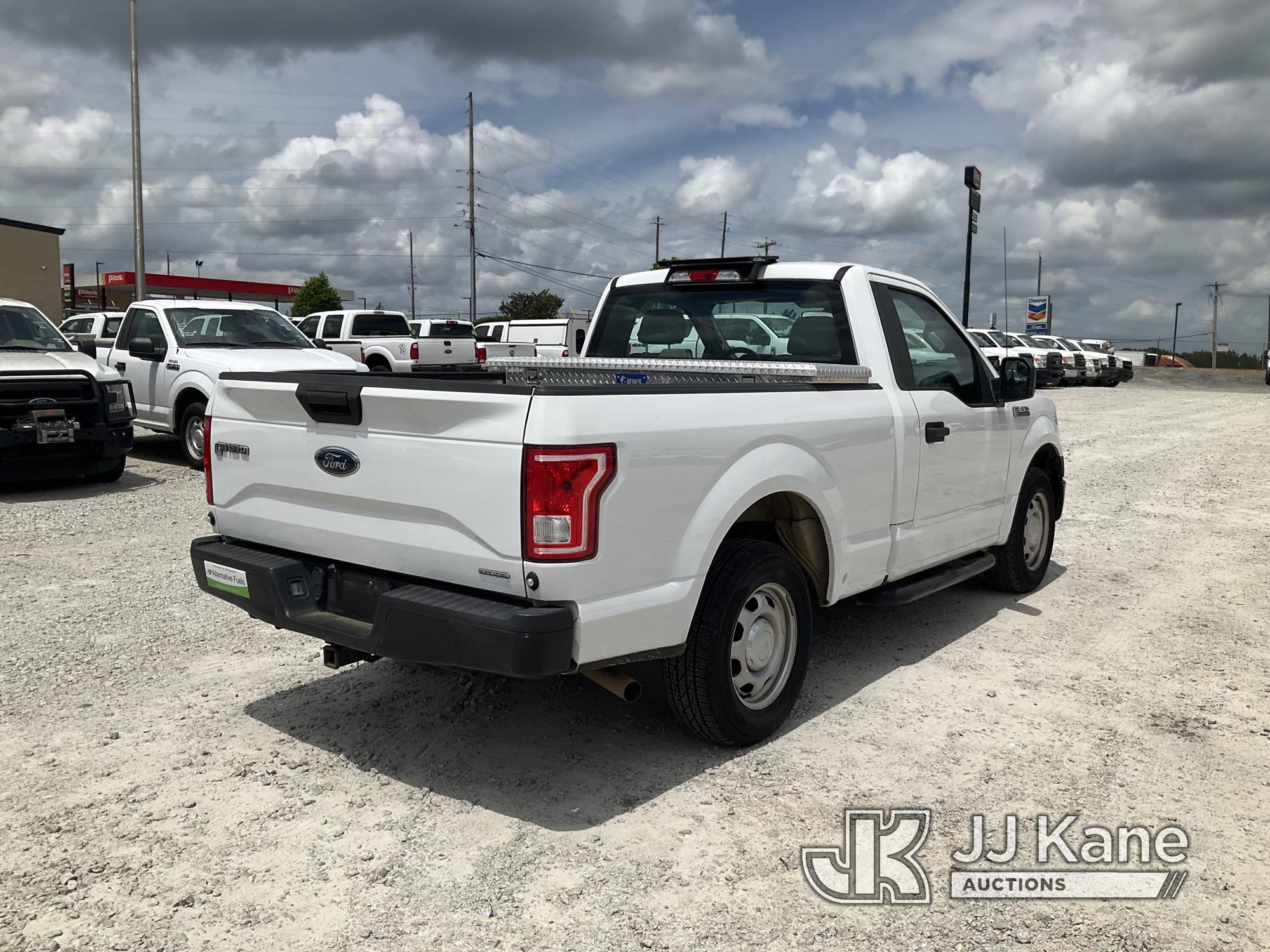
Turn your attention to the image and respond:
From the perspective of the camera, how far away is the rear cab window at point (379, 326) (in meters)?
22.0

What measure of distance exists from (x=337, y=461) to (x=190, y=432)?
8535 millimetres

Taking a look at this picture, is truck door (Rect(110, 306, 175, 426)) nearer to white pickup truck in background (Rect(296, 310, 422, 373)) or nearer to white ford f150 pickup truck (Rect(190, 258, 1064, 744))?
white ford f150 pickup truck (Rect(190, 258, 1064, 744))

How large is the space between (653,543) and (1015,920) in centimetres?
158

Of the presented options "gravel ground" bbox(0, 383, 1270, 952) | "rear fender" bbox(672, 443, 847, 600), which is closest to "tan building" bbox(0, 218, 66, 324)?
"gravel ground" bbox(0, 383, 1270, 952)

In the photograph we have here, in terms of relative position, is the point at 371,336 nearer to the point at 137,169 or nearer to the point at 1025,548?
the point at 137,169

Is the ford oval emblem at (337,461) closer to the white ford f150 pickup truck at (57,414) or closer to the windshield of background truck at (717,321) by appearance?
the windshield of background truck at (717,321)

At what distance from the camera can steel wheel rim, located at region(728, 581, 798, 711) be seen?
13.5ft

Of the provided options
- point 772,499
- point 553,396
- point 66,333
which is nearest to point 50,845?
point 553,396

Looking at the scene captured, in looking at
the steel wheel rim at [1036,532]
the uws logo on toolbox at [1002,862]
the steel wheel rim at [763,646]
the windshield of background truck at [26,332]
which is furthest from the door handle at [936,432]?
the windshield of background truck at [26,332]

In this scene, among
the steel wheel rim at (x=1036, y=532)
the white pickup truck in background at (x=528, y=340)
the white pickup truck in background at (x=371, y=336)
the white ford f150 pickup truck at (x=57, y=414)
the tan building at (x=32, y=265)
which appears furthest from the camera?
the tan building at (x=32, y=265)

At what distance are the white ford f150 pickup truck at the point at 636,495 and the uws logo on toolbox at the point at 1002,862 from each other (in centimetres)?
74

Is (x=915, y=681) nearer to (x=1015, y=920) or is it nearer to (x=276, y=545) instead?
(x=1015, y=920)

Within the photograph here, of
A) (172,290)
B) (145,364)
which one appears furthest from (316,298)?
(145,364)

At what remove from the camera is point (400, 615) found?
346 centimetres
